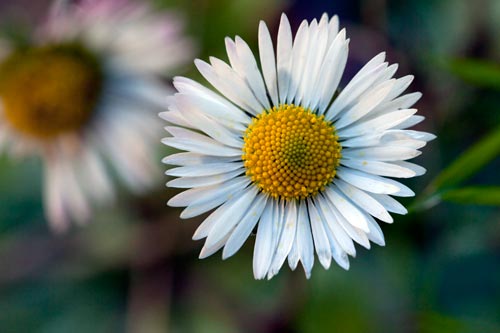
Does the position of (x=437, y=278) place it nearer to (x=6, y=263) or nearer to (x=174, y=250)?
(x=174, y=250)

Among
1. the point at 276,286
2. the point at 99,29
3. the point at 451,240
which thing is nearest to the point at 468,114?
the point at 451,240

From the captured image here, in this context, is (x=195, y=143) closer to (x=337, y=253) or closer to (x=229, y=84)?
(x=229, y=84)

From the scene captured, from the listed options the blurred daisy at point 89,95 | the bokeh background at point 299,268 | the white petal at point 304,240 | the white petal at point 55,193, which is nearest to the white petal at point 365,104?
the white petal at point 304,240

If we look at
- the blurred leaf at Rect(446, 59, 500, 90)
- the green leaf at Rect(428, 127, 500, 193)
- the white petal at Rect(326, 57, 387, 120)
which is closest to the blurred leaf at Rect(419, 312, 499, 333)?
the green leaf at Rect(428, 127, 500, 193)

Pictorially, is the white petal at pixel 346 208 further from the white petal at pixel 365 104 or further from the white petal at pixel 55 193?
the white petal at pixel 55 193

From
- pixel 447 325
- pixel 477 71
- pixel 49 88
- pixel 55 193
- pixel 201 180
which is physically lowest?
pixel 447 325

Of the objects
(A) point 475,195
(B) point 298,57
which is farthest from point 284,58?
(A) point 475,195

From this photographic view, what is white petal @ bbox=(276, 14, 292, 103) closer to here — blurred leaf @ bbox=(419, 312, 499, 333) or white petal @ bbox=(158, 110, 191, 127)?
white petal @ bbox=(158, 110, 191, 127)
